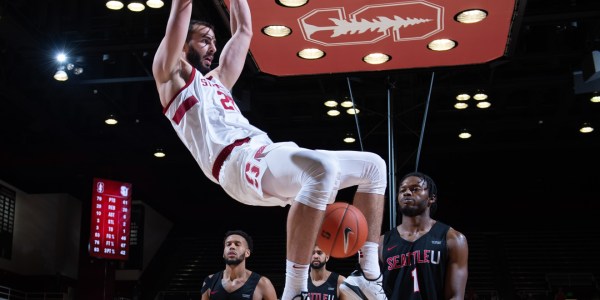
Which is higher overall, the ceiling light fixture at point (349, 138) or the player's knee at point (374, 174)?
the ceiling light fixture at point (349, 138)

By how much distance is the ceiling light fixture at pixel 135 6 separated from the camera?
1070 centimetres

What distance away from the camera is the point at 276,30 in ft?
26.3

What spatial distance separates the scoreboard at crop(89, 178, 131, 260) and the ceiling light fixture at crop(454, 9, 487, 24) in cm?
1055

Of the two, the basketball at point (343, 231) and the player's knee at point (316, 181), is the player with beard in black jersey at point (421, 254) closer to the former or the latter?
the basketball at point (343, 231)

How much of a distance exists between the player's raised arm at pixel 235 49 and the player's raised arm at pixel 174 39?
1.69ft

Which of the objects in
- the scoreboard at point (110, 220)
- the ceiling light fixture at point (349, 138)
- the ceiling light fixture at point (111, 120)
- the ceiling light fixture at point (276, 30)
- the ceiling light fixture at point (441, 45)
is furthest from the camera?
the ceiling light fixture at point (349, 138)

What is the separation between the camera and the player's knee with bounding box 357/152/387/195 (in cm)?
421

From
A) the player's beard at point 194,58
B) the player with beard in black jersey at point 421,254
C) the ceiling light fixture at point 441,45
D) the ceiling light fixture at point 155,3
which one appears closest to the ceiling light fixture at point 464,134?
the ceiling light fixture at point 155,3

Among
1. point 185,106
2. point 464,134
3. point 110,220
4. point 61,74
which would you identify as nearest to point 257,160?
point 185,106

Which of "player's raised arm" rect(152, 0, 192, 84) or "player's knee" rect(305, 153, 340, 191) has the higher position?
"player's raised arm" rect(152, 0, 192, 84)

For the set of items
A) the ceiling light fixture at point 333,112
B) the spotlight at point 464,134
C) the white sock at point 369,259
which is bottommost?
the white sock at point 369,259

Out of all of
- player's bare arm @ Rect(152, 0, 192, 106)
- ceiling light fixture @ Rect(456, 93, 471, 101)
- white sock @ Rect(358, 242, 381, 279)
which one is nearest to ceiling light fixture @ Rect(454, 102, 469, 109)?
ceiling light fixture @ Rect(456, 93, 471, 101)

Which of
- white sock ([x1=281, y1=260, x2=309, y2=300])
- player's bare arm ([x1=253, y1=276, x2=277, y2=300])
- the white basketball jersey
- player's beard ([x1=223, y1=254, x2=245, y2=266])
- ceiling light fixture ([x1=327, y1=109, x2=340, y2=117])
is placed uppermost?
ceiling light fixture ([x1=327, y1=109, x2=340, y2=117])

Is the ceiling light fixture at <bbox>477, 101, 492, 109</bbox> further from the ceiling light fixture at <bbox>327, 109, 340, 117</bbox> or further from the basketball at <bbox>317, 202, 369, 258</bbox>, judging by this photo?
the basketball at <bbox>317, 202, 369, 258</bbox>
